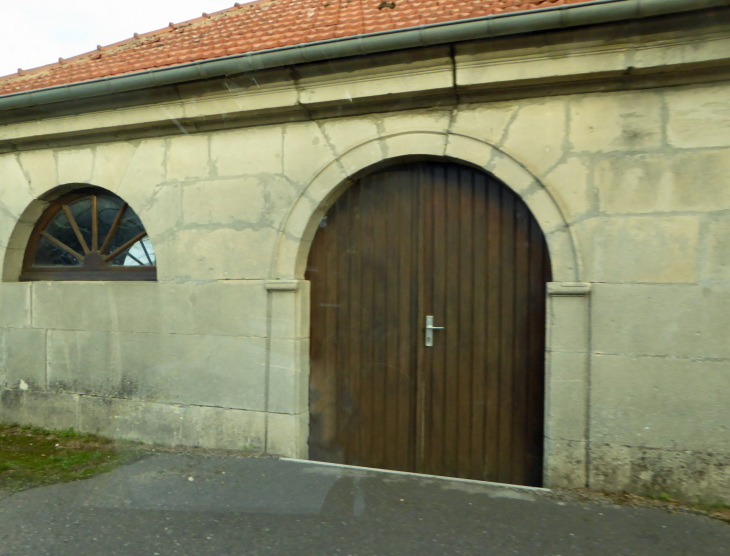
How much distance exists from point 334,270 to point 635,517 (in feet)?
8.58

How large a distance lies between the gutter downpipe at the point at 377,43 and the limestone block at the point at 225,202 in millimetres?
852

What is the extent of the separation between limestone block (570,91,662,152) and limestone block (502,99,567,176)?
0.08 metres

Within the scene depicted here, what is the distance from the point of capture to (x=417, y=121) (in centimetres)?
399

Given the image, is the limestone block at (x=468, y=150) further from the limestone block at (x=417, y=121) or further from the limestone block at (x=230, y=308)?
the limestone block at (x=230, y=308)

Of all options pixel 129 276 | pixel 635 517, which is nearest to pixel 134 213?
pixel 129 276

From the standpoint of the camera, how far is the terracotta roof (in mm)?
3965

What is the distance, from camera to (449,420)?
406cm

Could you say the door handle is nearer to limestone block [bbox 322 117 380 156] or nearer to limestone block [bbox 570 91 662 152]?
limestone block [bbox 322 117 380 156]

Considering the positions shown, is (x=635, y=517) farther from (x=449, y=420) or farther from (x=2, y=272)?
(x=2, y=272)

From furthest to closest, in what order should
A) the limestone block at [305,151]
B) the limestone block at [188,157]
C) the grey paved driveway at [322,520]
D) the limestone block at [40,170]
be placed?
the limestone block at [40,170] < the limestone block at [188,157] < the limestone block at [305,151] < the grey paved driveway at [322,520]

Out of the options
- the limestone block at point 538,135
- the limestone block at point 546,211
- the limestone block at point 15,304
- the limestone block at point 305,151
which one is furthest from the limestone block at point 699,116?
the limestone block at point 15,304

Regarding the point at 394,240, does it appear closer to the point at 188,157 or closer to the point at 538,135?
the point at 538,135

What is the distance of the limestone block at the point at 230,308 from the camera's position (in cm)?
438

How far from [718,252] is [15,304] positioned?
5828 millimetres
